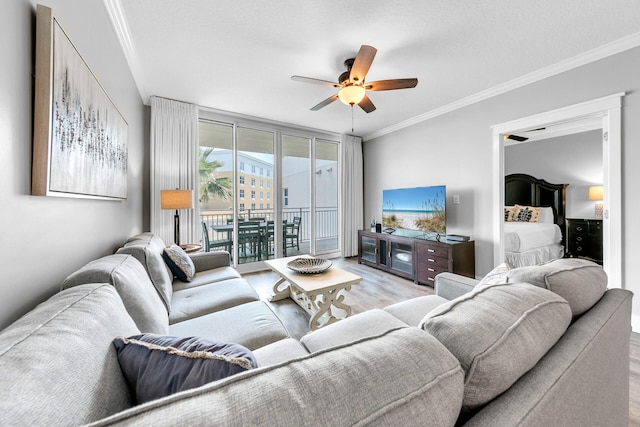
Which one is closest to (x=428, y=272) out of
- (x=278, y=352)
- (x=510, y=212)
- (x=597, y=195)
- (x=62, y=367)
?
(x=278, y=352)

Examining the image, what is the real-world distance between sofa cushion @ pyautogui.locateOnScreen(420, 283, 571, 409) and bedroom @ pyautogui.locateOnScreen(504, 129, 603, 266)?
11.4 ft

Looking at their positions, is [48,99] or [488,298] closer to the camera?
[488,298]

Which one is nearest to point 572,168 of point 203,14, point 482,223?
point 482,223

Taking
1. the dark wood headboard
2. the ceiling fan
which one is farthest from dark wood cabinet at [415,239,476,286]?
the dark wood headboard

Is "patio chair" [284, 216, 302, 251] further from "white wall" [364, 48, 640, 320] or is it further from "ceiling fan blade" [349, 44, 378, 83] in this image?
"ceiling fan blade" [349, 44, 378, 83]

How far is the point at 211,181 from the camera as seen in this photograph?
12.6 feet

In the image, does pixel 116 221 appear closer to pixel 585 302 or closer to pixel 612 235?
pixel 585 302

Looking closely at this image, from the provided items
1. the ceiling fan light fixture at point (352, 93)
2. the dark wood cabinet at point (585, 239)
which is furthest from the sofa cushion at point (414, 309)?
the dark wood cabinet at point (585, 239)

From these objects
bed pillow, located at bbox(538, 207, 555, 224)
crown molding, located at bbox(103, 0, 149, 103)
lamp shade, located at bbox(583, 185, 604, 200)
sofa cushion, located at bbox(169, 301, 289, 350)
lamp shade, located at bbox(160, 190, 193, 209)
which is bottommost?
sofa cushion, located at bbox(169, 301, 289, 350)

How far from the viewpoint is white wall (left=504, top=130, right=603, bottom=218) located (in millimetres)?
4320

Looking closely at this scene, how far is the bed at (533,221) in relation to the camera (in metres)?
3.55

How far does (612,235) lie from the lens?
2.22 m

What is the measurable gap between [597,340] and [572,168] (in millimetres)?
5479

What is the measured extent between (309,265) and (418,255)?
1.77m
